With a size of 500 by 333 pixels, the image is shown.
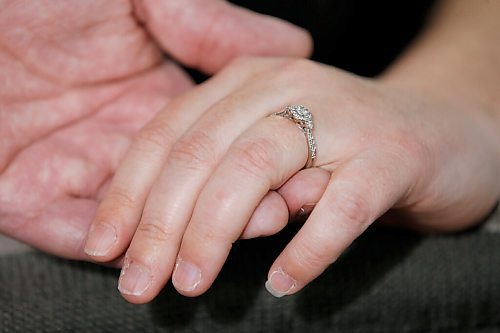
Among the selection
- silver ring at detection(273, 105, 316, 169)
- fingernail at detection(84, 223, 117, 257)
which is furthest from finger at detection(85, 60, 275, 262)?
silver ring at detection(273, 105, 316, 169)

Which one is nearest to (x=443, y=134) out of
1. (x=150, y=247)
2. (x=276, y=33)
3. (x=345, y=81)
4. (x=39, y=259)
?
(x=345, y=81)

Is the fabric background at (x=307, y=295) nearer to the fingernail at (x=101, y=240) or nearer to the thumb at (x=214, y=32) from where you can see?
the fingernail at (x=101, y=240)

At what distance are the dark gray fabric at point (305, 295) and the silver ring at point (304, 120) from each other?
0.53 ft

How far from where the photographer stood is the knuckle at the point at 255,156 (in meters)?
0.62

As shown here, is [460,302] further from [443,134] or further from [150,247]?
[150,247]

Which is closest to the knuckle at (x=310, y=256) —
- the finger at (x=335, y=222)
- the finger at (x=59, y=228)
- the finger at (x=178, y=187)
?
the finger at (x=335, y=222)

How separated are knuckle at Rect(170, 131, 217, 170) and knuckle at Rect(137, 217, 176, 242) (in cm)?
6

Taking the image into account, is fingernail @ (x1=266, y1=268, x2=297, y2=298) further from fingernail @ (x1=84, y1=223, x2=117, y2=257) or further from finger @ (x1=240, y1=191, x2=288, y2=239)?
fingernail @ (x1=84, y1=223, x2=117, y2=257)

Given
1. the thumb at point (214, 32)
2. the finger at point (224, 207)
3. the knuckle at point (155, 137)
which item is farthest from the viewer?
the thumb at point (214, 32)

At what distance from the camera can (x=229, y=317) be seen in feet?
2.48

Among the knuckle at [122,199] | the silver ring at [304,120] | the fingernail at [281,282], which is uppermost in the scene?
the silver ring at [304,120]

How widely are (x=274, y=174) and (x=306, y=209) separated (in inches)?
1.9

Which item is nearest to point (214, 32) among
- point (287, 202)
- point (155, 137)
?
point (155, 137)

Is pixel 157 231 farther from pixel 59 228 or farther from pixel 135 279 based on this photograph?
pixel 59 228
